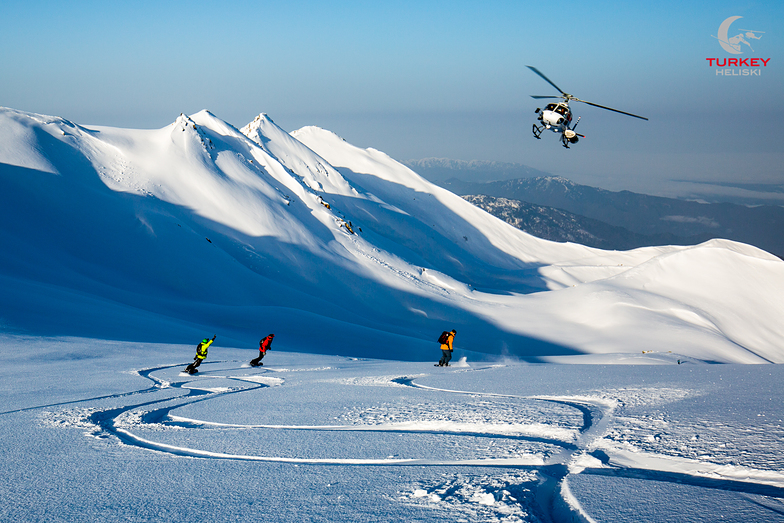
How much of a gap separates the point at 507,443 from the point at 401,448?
1.30 m

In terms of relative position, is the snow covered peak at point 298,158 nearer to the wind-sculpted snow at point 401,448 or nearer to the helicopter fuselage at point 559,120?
the helicopter fuselage at point 559,120

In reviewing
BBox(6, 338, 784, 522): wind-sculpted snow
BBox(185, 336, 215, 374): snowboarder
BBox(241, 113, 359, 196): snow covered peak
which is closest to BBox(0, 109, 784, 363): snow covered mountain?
BBox(185, 336, 215, 374): snowboarder

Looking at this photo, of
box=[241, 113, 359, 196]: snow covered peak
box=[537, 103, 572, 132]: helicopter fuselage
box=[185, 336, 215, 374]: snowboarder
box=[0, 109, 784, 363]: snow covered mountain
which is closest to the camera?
box=[185, 336, 215, 374]: snowboarder

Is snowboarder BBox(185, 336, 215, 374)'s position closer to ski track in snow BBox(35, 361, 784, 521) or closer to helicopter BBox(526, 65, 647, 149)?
ski track in snow BBox(35, 361, 784, 521)

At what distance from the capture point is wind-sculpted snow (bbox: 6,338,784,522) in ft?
14.7

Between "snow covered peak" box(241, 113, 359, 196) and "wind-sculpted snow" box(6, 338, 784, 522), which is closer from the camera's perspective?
"wind-sculpted snow" box(6, 338, 784, 522)

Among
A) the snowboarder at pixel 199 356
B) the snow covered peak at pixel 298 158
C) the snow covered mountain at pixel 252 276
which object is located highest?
the snow covered peak at pixel 298 158

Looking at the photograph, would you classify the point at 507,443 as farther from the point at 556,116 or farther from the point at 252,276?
the point at 252,276

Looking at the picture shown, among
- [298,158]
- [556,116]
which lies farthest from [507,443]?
[298,158]

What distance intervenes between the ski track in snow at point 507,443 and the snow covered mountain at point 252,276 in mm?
17132

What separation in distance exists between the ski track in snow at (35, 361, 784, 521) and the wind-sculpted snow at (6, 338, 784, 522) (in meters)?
0.02

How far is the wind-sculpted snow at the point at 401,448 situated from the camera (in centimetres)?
448

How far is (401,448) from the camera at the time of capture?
629 cm

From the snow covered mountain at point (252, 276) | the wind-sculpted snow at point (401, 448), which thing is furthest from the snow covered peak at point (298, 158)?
the wind-sculpted snow at point (401, 448)
